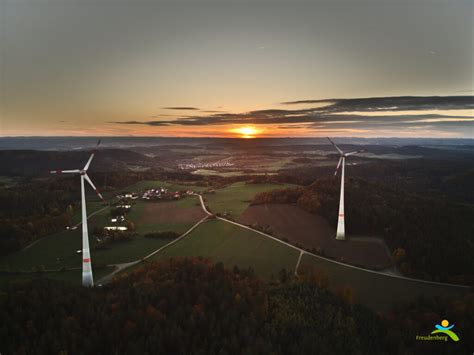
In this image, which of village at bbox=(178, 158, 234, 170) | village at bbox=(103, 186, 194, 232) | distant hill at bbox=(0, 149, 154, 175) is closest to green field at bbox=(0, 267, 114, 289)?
village at bbox=(103, 186, 194, 232)

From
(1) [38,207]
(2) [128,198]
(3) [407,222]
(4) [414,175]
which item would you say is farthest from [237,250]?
(4) [414,175]

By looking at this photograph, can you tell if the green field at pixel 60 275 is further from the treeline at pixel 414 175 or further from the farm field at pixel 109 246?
the treeline at pixel 414 175

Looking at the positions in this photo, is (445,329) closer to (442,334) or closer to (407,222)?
(442,334)

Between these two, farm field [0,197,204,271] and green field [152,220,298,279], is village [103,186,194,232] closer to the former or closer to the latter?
farm field [0,197,204,271]

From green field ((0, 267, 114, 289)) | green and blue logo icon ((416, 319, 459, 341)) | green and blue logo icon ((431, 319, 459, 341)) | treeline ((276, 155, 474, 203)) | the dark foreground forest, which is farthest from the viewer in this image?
treeline ((276, 155, 474, 203))

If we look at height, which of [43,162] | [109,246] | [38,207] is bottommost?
[109,246]

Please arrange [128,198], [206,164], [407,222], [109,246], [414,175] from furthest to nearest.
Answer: [206,164] < [414,175] < [128,198] < [407,222] < [109,246]

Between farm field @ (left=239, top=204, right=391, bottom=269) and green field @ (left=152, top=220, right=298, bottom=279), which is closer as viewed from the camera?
green field @ (left=152, top=220, right=298, bottom=279)

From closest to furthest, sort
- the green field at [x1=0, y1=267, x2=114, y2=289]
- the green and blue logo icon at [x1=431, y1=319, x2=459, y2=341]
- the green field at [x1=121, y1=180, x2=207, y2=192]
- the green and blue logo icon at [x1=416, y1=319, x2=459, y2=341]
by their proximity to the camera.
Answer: the green and blue logo icon at [x1=416, y1=319, x2=459, y2=341] < the green and blue logo icon at [x1=431, y1=319, x2=459, y2=341] < the green field at [x1=0, y1=267, x2=114, y2=289] < the green field at [x1=121, y1=180, x2=207, y2=192]
